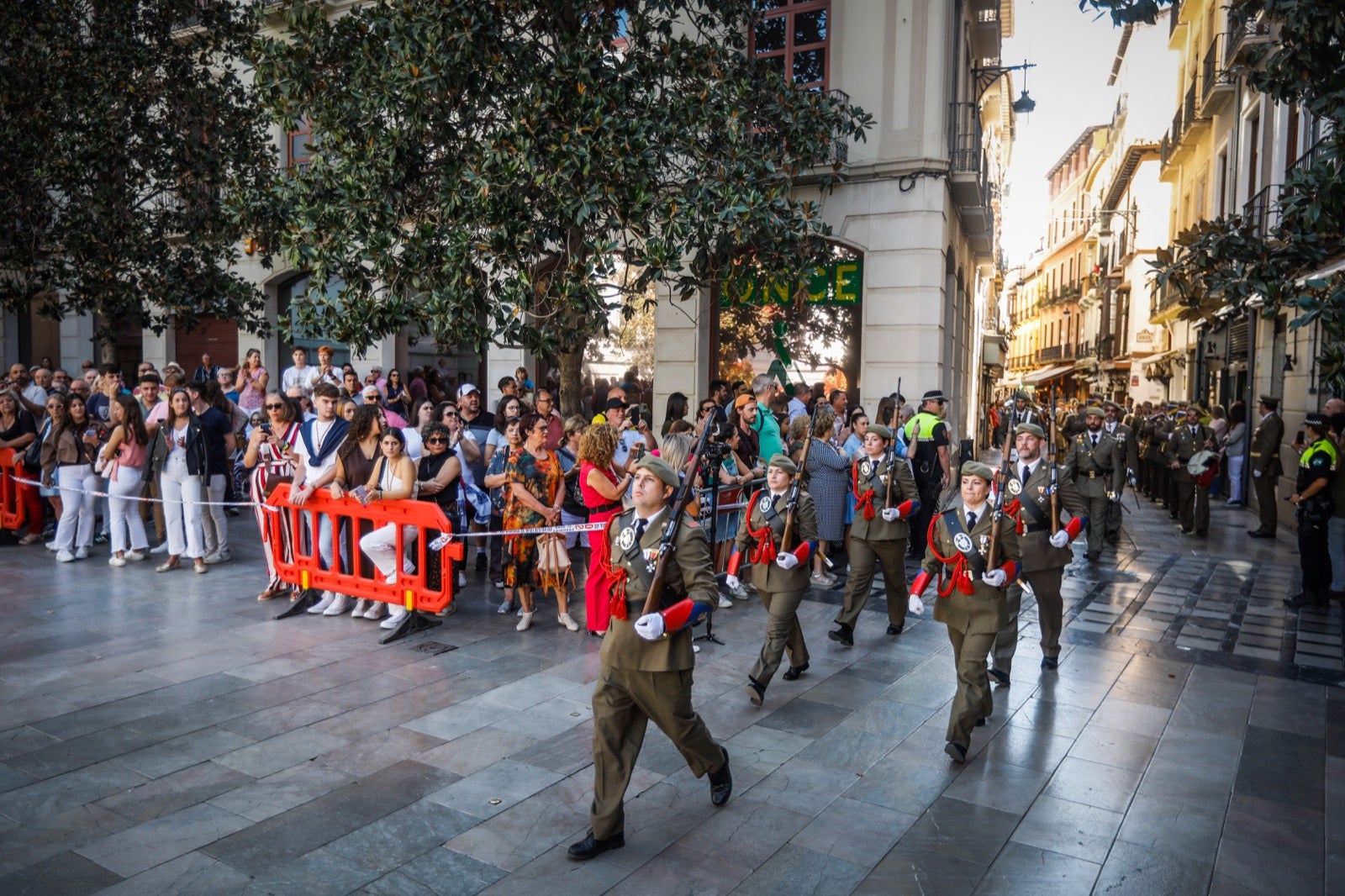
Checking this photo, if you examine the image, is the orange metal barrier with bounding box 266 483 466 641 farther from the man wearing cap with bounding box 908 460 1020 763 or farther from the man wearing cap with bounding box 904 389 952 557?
the man wearing cap with bounding box 904 389 952 557

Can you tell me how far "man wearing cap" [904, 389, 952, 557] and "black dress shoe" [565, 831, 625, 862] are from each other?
738 centimetres

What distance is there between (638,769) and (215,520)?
691cm

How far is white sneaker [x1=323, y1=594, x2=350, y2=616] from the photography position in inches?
333

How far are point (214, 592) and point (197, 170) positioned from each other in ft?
29.3

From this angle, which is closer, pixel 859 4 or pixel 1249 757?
pixel 1249 757

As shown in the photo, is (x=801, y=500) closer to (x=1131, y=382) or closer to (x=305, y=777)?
(x=305, y=777)

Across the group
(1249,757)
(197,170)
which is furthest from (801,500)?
(197,170)

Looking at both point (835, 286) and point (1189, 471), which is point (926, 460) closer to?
point (835, 286)

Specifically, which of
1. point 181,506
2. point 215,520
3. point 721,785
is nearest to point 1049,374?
point 215,520

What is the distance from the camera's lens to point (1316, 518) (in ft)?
31.3

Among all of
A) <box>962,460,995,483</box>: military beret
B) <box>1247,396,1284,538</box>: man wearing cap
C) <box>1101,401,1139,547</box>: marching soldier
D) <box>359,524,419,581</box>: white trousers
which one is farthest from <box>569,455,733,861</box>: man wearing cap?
<box>1247,396,1284,538</box>: man wearing cap

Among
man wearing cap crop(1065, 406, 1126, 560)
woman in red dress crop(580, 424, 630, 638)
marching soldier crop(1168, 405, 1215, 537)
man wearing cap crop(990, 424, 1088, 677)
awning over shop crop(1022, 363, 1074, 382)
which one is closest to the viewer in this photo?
man wearing cap crop(990, 424, 1088, 677)

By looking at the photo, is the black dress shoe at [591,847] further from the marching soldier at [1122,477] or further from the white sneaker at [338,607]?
the marching soldier at [1122,477]

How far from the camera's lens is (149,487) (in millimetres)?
12062
